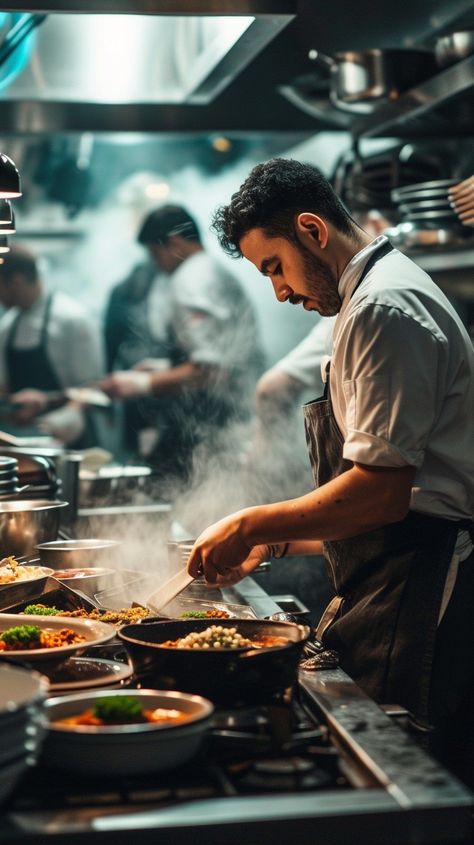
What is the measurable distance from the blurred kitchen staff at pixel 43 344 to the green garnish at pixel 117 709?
5413 mm

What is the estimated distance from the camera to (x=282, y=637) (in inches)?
78.2

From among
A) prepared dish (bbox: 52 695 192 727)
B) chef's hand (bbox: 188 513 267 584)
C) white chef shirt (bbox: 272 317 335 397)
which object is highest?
white chef shirt (bbox: 272 317 335 397)

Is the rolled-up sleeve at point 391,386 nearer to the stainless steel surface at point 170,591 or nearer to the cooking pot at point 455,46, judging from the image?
the stainless steel surface at point 170,591

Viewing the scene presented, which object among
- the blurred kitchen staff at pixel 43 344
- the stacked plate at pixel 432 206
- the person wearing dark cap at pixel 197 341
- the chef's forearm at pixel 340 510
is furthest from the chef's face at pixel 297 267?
the blurred kitchen staff at pixel 43 344

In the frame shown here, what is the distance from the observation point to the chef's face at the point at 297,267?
235 cm


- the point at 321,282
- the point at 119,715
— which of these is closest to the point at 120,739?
the point at 119,715

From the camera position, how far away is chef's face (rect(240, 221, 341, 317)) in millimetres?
2348

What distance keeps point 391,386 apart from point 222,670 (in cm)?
69

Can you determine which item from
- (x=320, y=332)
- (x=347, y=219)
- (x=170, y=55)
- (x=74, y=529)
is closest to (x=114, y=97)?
(x=170, y=55)

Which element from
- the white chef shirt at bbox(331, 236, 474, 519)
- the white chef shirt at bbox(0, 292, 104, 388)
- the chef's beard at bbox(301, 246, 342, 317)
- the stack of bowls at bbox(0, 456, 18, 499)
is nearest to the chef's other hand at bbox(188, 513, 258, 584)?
the white chef shirt at bbox(331, 236, 474, 519)

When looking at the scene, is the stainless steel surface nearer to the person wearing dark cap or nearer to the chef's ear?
the chef's ear

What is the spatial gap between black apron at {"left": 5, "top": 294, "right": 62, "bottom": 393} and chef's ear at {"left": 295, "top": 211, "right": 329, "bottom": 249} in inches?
193

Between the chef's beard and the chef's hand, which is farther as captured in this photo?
the chef's beard

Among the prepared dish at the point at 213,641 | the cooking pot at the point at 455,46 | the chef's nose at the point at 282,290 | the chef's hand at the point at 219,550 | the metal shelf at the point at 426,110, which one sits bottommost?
the prepared dish at the point at 213,641
